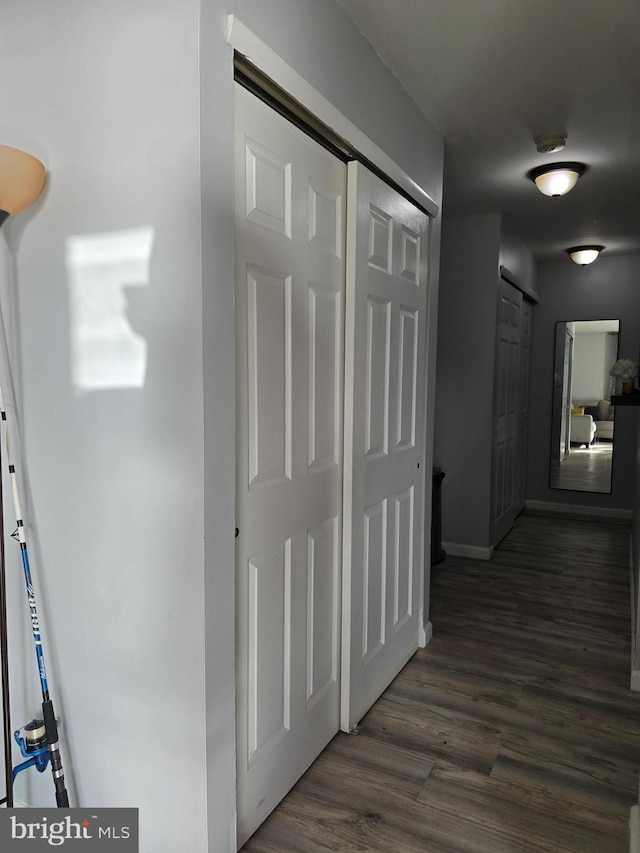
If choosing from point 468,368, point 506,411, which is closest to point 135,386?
point 468,368

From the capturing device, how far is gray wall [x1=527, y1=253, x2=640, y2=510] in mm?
5508

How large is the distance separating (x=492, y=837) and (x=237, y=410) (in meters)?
1.47

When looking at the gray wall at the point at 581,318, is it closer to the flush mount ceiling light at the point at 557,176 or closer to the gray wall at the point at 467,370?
the gray wall at the point at 467,370

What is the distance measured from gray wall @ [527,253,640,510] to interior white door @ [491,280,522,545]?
711 mm

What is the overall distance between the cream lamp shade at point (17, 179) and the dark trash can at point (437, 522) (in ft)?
10.5

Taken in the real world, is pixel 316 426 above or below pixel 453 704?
above

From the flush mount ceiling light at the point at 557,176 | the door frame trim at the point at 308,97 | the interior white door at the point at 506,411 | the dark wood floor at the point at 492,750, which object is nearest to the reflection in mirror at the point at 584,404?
the interior white door at the point at 506,411

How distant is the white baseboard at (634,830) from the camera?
5.29 ft

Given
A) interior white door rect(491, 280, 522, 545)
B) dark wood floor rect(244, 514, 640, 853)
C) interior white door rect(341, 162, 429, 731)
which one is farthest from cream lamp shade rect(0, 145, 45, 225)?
interior white door rect(491, 280, 522, 545)

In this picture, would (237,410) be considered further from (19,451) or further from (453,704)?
(453,704)

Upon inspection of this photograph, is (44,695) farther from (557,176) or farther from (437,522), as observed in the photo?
(557,176)

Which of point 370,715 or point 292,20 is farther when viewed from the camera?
point 370,715

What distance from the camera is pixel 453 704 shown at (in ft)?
7.99

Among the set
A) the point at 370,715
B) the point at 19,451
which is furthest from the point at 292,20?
the point at 370,715
